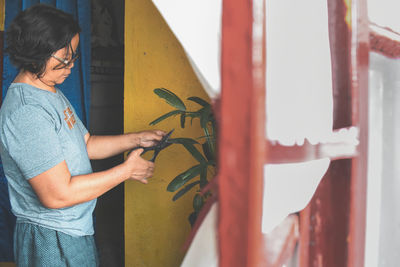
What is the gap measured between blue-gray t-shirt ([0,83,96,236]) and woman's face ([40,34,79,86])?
0.05 meters

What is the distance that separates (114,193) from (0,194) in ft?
3.30

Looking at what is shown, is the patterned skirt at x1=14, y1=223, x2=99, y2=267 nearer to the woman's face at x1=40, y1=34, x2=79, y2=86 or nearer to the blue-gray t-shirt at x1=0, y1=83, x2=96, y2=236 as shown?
the blue-gray t-shirt at x1=0, y1=83, x2=96, y2=236

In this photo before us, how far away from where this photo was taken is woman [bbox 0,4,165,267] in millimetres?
865

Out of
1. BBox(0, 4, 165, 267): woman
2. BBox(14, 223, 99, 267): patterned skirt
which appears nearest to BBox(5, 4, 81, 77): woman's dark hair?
BBox(0, 4, 165, 267): woman

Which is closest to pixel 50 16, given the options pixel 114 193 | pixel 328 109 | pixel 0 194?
pixel 328 109

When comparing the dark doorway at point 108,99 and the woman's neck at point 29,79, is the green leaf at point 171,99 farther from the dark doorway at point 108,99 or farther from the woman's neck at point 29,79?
the dark doorway at point 108,99

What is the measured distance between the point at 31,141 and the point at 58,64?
0.28 meters

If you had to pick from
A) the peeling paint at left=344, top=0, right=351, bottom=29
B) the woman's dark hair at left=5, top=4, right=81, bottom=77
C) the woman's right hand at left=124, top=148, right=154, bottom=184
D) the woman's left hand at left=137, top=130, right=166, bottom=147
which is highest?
the woman's dark hair at left=5, top=4, right=81, bottom=77

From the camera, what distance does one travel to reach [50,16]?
95 centimetres

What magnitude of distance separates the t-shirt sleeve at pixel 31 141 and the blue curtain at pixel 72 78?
1.10 metres

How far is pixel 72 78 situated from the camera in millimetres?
1938

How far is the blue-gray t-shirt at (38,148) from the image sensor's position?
0.86 meters

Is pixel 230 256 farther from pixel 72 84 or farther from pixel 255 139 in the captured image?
pixel 72 84

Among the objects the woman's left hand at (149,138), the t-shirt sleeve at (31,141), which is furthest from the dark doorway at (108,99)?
the t-shirt sleeve at (31,141)
